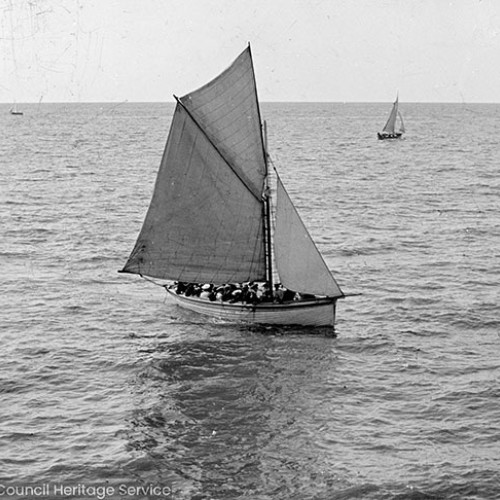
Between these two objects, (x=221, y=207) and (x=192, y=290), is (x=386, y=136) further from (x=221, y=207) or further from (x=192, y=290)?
(x=221, y=207)

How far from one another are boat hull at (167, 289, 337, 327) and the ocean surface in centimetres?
52

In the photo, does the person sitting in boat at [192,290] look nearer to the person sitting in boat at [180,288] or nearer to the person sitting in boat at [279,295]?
the person sitting in boat at [180,288]

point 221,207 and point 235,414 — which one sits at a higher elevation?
point 221,207

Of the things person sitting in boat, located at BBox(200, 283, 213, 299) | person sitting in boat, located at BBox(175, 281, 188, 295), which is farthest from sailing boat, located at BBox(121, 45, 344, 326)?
person sitting in boat, located at BBox(175, 281, 188, 295)

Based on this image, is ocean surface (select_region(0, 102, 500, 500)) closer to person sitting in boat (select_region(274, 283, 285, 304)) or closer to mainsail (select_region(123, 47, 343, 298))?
person sitting in boat (select_region(274, 283, 285, 304))

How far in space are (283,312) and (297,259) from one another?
7.93ft

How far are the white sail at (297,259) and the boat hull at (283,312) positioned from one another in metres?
0.64

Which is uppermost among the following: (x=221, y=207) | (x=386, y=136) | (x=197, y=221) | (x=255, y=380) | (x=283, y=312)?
(x=386, y=136)

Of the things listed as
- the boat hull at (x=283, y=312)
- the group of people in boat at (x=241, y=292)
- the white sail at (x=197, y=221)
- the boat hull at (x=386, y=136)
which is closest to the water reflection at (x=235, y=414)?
the boat hull at (x=283, y=312)

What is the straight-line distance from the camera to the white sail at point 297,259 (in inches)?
1417

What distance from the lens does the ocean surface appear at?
936 inches

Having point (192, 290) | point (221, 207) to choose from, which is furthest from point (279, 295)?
point (221, 207)

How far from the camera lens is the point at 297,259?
3609 centimetres

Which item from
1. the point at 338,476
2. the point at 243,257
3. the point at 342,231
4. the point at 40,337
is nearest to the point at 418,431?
the point at 338,476
